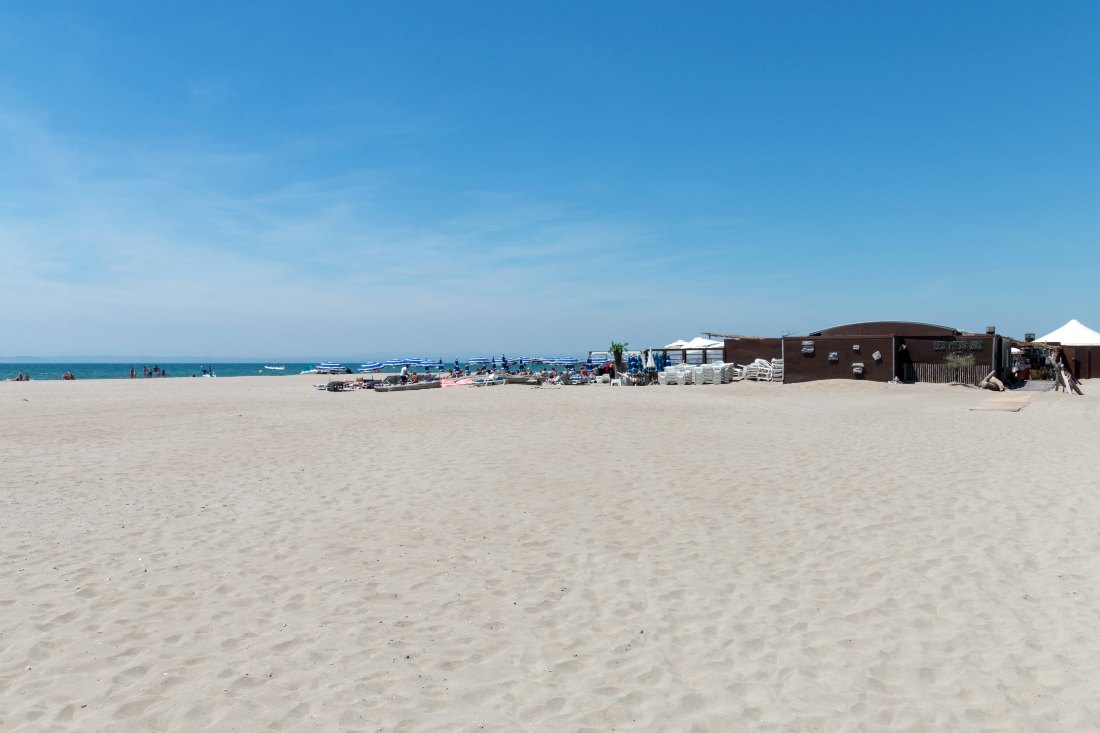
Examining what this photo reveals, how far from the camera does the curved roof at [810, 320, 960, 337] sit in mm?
32969

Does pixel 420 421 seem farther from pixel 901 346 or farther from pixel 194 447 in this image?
pixel 901 346

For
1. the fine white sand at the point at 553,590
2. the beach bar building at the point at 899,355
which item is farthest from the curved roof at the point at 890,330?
the fine white sand at the point at 553,590

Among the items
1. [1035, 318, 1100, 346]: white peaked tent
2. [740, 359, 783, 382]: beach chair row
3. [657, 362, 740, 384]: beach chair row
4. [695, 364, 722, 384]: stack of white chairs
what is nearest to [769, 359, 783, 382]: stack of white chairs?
[740, 359, 783, 382]: beach chair row

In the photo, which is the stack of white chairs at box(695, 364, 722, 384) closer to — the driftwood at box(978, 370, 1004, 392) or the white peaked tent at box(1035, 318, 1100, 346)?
the driftwood at box(978, 370, 1004, 392)

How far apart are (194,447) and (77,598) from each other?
8466mm

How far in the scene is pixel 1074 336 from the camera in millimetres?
Answer: 36969

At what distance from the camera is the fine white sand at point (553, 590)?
151 inches

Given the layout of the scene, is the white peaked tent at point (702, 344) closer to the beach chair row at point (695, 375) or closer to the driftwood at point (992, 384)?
the beach chair row at point (695, 375)

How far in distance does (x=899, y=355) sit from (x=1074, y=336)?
14400 millimetres

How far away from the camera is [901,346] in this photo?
31250mm

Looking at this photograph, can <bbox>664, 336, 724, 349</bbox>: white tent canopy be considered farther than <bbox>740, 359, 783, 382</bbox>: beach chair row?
Yes

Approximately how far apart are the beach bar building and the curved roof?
1.8 inches

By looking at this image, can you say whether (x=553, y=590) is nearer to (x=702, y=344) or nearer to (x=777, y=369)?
(x=777, y=369)

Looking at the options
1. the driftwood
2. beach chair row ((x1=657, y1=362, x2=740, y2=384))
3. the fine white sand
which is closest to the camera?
the fine white sand
